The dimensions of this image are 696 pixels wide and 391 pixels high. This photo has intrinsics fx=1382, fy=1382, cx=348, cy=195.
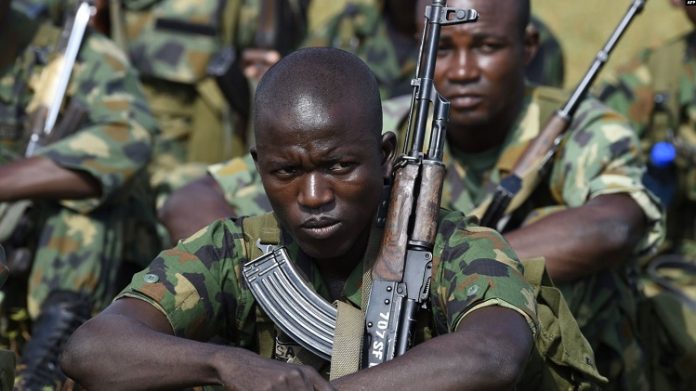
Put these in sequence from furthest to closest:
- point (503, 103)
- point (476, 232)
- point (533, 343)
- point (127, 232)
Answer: point (127, 232) < point (503, 103) < point (476, 232) < point (533, 343)

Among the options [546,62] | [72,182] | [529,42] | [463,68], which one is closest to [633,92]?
[546,62]

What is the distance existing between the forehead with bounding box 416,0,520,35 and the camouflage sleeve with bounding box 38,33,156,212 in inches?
66.8

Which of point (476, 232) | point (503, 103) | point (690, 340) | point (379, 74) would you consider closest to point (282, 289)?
point (476, 232)

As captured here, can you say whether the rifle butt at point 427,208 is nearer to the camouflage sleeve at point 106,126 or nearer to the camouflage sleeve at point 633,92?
the camouflage sleeve at point 106,126

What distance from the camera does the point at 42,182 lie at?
600 cm

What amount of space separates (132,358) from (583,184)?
2.31 meters

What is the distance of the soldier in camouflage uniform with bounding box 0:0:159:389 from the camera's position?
5961mm

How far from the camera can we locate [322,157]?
3.79m

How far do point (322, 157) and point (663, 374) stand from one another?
8.09 ft

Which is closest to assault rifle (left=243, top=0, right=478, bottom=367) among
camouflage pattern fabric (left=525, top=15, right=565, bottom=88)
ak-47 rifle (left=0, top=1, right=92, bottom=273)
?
ak-47 rifle (left=0, top=1, right=92, bottom=273)

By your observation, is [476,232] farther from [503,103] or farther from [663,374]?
[663,374]

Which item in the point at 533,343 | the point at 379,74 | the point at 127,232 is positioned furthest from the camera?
the point at 379,74

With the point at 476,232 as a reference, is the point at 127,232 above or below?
below

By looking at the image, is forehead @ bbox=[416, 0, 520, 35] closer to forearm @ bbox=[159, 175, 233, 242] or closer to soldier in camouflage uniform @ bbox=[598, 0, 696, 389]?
forearm @ bbox=[159, 175, 233, 242]
